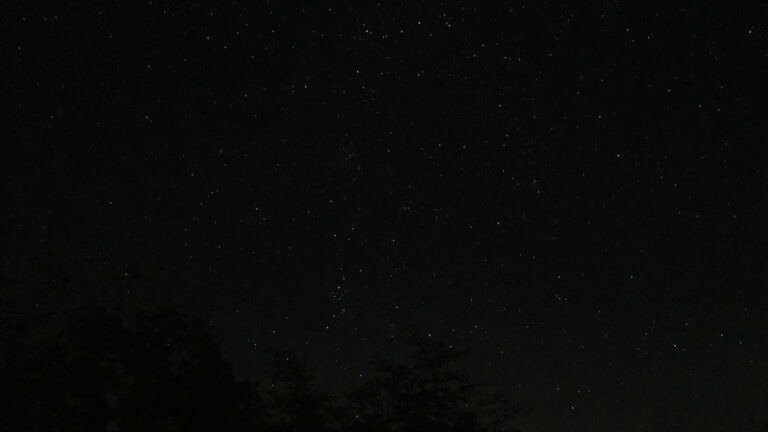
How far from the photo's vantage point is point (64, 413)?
1516cm

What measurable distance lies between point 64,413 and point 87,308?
180 cm

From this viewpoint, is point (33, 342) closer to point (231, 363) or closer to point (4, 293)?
point (4, 293)

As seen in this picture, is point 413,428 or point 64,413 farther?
point 413,428

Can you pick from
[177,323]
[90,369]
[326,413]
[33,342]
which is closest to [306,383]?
[326,413]

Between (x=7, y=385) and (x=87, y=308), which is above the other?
(x=87, y=308)

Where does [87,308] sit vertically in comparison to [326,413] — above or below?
above

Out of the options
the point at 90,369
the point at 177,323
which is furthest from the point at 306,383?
the point at 90,369

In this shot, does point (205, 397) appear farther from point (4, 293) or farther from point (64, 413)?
point (4, 293)

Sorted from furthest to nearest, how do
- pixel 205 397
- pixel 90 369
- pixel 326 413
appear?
pixel 326 413 < pixel 205 397 < pixel 90 369

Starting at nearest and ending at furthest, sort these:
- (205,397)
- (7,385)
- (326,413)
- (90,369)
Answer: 1. (7,385)
2. (90,369)
3. (205,397)
4. (326,413)

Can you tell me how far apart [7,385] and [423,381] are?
8.63 meters

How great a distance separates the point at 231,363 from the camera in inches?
675

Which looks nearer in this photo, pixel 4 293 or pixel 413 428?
pixel 4 293

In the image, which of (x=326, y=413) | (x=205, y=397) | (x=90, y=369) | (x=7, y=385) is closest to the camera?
(x=7, y=385)
